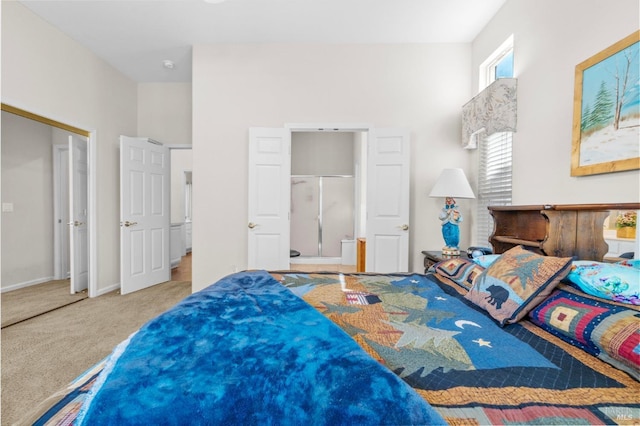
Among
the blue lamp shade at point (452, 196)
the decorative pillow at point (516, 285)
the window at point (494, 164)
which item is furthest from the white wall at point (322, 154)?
the decorative pillow at point (516, 285)

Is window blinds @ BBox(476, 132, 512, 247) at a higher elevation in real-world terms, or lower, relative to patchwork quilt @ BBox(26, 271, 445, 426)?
higher

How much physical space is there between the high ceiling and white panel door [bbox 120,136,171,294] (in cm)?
118

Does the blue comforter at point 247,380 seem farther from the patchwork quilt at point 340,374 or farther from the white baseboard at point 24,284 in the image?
the white baseboard at point 24,284

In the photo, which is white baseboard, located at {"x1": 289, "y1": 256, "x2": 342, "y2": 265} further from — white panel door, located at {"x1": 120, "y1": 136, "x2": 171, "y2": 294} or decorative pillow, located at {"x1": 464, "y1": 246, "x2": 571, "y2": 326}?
decorative pillow, located at {"x1": 464, "y1": 246, "x2": 571, "y2": 326}

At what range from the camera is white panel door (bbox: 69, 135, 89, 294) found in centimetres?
350

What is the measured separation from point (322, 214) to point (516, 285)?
476cm

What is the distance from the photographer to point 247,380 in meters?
0.69

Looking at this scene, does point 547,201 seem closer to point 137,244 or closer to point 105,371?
point 105,371

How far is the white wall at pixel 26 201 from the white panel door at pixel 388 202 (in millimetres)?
4460

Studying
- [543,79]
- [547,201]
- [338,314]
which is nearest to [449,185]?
[547,201]

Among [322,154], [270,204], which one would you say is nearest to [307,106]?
[270,204]

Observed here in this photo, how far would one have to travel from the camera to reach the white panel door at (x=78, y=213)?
3.50m

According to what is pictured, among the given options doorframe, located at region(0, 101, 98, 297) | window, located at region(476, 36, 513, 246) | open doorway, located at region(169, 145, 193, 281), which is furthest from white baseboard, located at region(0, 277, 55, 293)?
window, located at region(476, 36, 513, 246)

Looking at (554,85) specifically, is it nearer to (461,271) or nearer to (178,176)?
(461,271)
